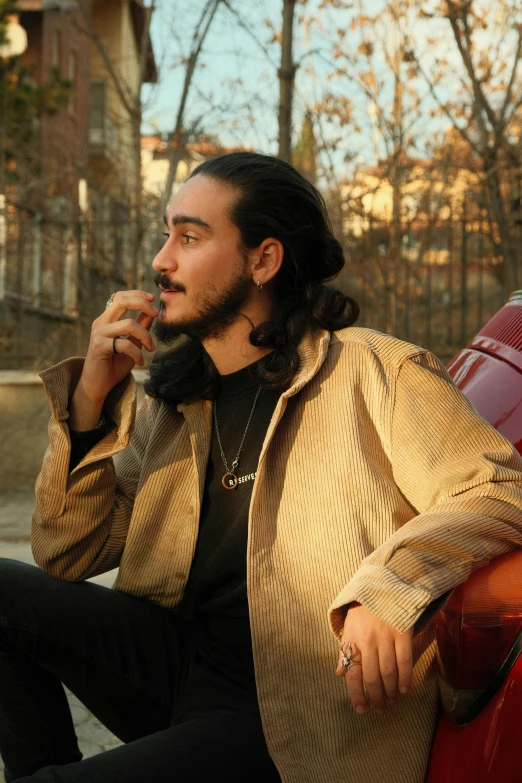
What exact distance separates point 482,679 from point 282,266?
4.13ft

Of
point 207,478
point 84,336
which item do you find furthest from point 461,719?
point 84,336

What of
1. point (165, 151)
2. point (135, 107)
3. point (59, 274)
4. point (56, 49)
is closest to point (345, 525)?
point (59, 274)

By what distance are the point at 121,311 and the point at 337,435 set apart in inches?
27.7

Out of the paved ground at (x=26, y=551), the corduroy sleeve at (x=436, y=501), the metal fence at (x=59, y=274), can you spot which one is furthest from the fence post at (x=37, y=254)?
the corduroy sleeve at (x=436, y=501)

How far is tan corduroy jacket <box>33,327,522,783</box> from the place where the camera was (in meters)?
1.87

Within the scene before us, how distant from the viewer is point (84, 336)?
9.11 metres

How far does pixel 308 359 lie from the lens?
7.78 ft

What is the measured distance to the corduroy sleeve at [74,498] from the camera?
250 centimetres

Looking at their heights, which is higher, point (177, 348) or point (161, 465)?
point (177, 348)

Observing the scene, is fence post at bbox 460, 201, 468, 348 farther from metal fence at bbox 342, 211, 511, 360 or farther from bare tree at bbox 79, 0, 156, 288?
bare tree at bbox 79, 0, 156, 288

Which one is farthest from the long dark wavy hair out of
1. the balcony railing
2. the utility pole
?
the balcony railing

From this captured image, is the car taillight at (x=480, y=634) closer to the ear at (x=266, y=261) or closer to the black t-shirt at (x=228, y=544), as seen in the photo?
the black t-shirt at (x=228, y=544)

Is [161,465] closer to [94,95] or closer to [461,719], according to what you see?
[461,719]

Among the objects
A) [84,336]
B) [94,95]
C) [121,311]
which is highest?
[94,95]
